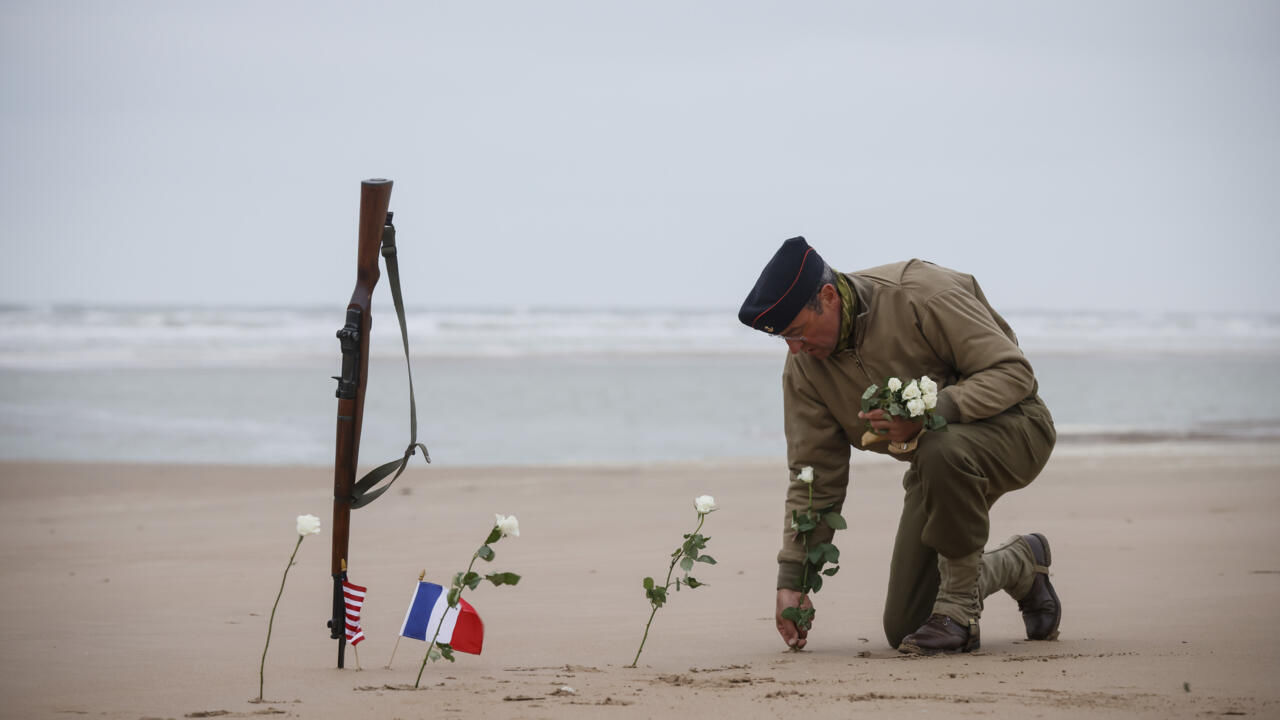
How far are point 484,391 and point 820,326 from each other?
41.4 feet

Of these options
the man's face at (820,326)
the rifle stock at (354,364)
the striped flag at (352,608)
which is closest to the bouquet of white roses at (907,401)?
the man's face at (820,326)

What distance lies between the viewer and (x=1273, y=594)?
451cm

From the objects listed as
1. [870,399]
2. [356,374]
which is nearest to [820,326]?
[870,399]

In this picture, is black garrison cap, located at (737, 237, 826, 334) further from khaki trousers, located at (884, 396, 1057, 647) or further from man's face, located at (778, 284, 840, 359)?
khaki trousers, located at (884, 396, 1057, 647)

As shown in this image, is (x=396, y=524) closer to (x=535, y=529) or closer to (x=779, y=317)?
(x=535, y=529)

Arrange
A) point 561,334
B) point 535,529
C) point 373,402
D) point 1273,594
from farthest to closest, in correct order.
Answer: point 561,334
point 373,402
point 535,529
point 1273,594

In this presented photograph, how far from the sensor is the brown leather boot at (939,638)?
351 cm

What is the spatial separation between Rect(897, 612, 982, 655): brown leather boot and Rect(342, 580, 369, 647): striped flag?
1.58 m

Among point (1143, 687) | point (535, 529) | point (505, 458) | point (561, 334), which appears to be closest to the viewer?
point (1143, 687)

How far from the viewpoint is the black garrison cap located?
337cm

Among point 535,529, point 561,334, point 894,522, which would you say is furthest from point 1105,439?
point 561,334

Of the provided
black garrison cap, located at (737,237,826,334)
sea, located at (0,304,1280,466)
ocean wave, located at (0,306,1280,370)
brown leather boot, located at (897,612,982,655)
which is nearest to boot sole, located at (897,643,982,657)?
brown leather boot, located at (897,612,982,655)

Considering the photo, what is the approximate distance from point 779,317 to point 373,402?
425 inches

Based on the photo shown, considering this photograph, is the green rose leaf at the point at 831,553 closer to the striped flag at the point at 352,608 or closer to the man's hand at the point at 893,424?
the man's hand at the point at 893,424
